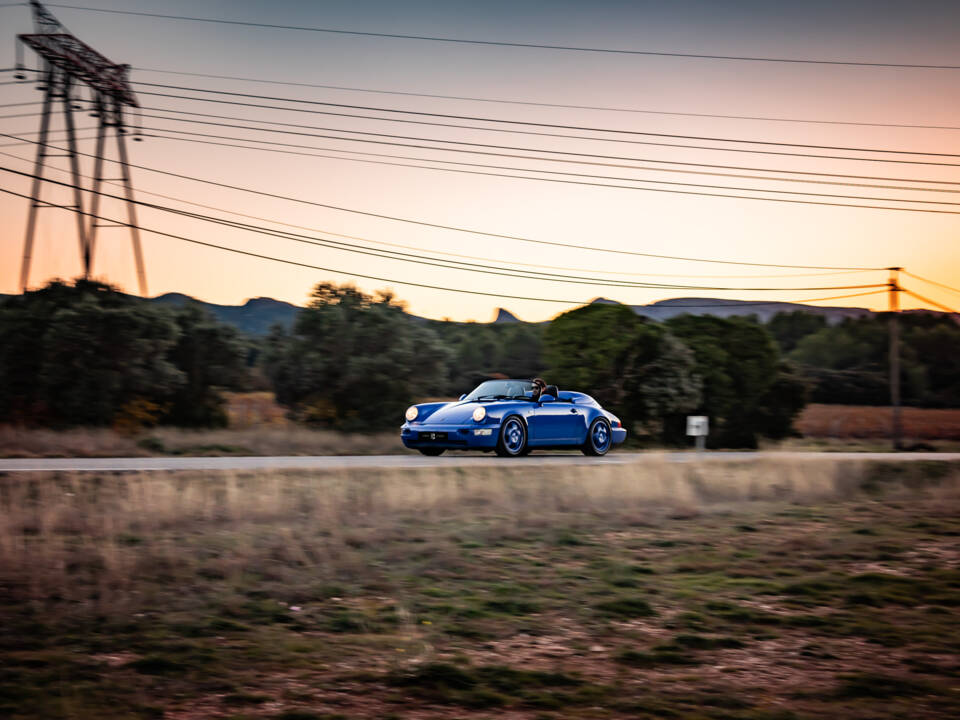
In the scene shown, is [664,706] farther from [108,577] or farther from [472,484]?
[472,484]

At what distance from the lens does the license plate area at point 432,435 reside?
18109 millimetres

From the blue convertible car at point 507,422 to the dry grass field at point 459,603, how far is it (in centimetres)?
401

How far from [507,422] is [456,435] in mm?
1203

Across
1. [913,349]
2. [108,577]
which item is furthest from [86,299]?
[913,349]

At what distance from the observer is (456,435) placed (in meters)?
18.0

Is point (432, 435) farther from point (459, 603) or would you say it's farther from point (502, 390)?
point (459, 603)

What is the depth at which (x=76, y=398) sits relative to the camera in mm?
25344

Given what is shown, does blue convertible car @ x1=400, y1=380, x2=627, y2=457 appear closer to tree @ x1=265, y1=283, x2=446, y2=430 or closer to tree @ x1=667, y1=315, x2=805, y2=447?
tree @ x1=265, y1=283, x2=446, y2=430

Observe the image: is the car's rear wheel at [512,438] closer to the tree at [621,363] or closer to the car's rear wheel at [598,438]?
the car's rear wheel at [598,438]

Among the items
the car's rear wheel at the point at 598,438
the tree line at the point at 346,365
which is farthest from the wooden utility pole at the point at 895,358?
the car's rear wheel at the point at 598,438

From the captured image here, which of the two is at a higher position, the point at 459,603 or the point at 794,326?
the point at 794,326

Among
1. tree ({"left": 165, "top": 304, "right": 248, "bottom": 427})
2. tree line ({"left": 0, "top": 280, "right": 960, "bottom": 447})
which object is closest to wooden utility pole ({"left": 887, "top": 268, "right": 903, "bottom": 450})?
tree line ({"left": 0, "top": 280, "right": 960, "bottom": 447})

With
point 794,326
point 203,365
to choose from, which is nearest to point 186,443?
point 203,365

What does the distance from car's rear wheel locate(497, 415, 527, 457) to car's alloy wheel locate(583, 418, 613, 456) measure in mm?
1985
